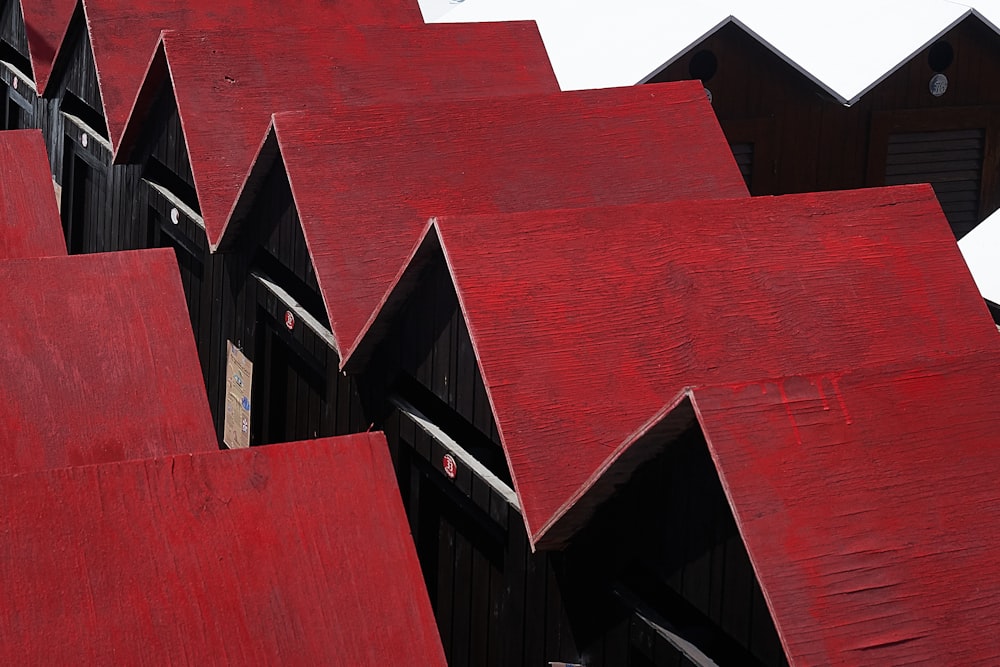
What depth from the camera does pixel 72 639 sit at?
2635 mm

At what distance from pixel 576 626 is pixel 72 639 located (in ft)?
4.52

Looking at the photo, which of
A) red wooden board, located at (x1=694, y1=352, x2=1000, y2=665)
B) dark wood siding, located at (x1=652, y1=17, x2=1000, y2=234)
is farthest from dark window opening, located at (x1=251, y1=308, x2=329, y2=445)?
dark wood siding, located at (x1=652, y1=17, x2=1000, y2=234)

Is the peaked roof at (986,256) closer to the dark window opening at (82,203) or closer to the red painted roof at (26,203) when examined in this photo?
the red painted roof at (26,203)

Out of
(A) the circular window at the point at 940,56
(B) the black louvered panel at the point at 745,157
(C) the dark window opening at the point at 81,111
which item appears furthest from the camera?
(A) the circular window at the point at 940,56

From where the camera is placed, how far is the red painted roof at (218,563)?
268 centimetres

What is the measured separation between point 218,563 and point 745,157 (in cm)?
763

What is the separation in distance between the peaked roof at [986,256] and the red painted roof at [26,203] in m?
4.04

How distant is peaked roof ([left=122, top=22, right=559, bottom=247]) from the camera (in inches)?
234

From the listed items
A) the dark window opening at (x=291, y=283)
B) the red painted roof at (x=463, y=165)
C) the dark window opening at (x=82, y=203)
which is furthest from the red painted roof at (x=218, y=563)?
the dark window opening at (x=82, y=203)

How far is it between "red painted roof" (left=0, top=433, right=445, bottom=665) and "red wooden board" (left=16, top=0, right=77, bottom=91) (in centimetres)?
→ 581

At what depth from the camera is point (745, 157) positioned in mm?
9961

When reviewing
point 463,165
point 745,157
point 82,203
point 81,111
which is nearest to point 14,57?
point 81,111

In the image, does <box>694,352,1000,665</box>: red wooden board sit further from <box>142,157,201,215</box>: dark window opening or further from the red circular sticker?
<box>142,157,201,215</box>: dark window opening

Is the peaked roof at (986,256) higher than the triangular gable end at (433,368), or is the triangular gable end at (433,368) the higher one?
the peaked roof at (986,256)
